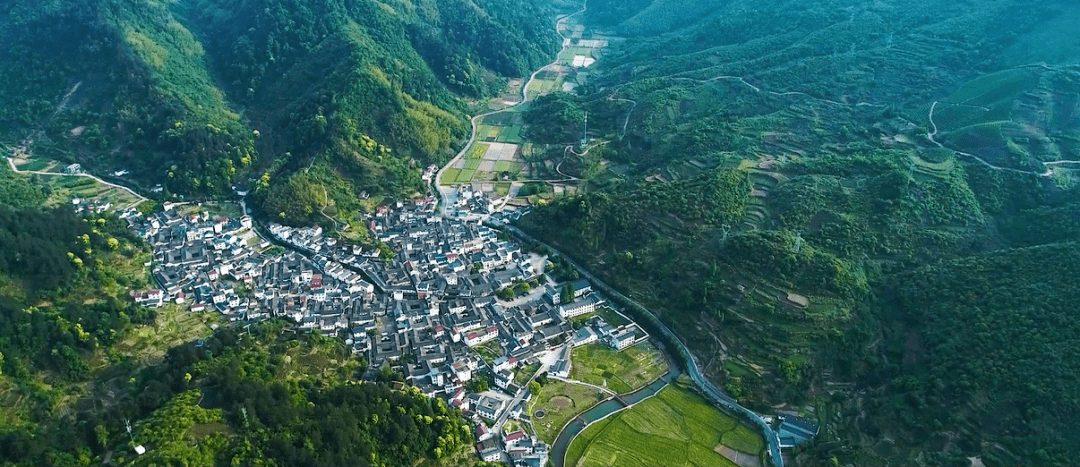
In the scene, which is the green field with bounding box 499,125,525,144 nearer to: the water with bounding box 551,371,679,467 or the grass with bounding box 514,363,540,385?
the grass with bounding box 514,363,540,385

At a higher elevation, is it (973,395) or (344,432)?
(344,432)

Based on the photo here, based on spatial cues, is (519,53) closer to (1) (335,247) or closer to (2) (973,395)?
(1) (335,247)

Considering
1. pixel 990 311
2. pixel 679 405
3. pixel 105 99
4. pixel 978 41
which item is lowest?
pixel 679 405

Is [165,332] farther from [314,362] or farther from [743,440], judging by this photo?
[743,440]

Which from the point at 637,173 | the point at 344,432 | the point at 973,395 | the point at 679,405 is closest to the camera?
the point at 344,432

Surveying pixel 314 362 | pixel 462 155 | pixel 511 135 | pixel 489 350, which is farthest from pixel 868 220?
pixel 462 155

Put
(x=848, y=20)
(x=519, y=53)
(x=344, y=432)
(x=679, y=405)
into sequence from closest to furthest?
(x=344, y=432) < (x=679, y=405) < (x=848, y=20) < (x=519, y=53)

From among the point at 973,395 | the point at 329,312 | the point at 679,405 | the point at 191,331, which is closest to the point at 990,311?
the point at 973,395

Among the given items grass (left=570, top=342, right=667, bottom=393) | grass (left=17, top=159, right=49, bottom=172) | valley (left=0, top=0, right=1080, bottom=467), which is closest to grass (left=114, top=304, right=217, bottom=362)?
valley (left=0, top=0, right=1080, bottom=467)
